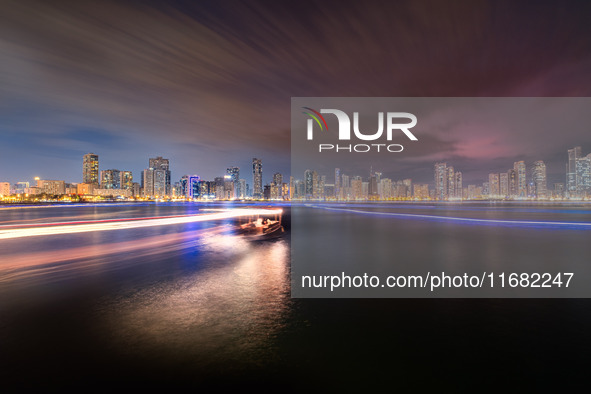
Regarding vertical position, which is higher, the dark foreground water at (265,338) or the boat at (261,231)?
the dark foreground water at (265,338)

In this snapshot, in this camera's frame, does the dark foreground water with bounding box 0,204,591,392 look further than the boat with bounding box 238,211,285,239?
No

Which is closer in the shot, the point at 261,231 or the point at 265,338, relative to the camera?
the point at 265,338

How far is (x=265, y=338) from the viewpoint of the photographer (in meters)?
5.30

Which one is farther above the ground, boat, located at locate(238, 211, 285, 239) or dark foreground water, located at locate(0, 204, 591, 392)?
dark foreground water, located at locate(0, 204, 591, 392)

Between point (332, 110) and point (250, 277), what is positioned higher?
point (332, 110)

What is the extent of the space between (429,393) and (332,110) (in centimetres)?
1315

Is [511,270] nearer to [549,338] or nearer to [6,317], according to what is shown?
[549,338]

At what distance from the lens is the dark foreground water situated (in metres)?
4.27

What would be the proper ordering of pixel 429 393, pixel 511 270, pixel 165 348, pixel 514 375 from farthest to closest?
1. pixel 511 270
2. pixel 165 348
3. pixel 514 375
4. pixel 429 393

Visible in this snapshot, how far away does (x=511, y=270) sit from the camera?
33.6ft

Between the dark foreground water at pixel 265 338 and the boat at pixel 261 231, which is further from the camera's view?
the boat at pixel 261 231

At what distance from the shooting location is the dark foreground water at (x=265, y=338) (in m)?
4.27

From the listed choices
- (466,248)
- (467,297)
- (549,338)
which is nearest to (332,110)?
(466,248)

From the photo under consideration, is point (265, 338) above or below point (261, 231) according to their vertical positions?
above
